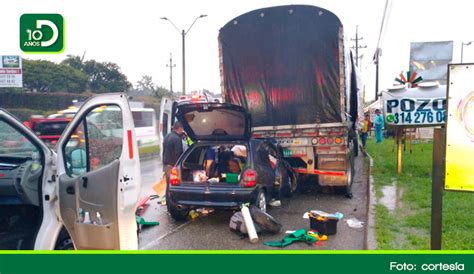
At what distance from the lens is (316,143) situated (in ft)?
26.1

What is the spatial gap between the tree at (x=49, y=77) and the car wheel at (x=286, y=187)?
25532 mm

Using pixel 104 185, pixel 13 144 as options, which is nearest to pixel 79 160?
pixel 104 185

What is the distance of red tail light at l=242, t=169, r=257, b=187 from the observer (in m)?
6.08

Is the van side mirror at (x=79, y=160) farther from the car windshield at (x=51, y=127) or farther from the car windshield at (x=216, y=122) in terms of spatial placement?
the car windshield at (x=51, y=127)

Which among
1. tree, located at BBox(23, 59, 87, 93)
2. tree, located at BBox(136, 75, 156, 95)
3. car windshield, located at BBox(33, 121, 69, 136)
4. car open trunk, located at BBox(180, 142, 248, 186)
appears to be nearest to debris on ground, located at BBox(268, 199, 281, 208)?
car open trunk, located at BBox(180, 142, 248, 186)

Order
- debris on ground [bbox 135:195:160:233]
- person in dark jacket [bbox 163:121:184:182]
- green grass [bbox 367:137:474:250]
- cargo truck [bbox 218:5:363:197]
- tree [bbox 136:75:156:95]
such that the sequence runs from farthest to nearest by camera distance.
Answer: tree [bbox 136:75:156:95] → cargo truck [bbox 218:5:363:197] → person in dark jacket [bbox 163:121:184:182] → debris on ground [bbox 135:195:160:233] → green grass [bbox 367:137:474:250]

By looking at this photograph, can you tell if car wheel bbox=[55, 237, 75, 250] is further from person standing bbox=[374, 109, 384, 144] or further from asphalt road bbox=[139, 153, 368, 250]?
person standing bbox=[374, 109, 384, 144]

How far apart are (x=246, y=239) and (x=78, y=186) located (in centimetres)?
269

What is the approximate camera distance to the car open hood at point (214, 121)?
21.8 feet

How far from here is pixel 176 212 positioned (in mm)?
6551

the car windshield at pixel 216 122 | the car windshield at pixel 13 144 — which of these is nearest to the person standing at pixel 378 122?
the car windshield at pixel 216 122

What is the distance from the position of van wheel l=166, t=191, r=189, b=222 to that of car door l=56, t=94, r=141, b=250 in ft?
9.37

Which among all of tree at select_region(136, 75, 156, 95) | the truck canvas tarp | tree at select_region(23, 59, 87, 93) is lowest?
the truck canvas tarp
